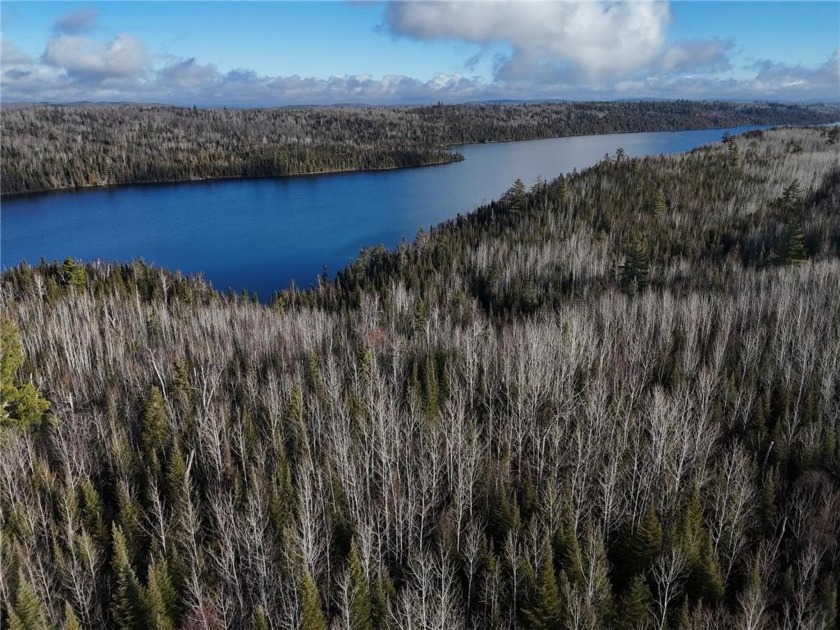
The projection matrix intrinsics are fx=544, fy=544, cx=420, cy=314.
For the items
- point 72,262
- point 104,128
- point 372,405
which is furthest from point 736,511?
point 104,128

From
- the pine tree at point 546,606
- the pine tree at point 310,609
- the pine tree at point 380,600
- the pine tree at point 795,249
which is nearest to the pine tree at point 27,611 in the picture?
the pine tree at point 310,609

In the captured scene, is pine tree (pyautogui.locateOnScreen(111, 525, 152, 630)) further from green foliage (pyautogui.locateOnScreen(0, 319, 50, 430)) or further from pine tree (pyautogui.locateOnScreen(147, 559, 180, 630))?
green foliage (pyautogui.locateOnScreen(0, 319, 50, 430))

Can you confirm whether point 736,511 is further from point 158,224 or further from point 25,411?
point 158,224

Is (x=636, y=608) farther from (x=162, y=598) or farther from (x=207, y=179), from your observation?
(x=207, y=179)

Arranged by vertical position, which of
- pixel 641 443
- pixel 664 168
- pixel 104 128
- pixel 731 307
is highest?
pixel 104 128

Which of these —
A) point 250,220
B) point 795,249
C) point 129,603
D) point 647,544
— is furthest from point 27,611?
point 250,220

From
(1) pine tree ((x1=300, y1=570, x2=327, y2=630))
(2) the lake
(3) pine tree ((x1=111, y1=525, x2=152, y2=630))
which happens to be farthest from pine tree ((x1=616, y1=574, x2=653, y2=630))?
(2) the lake
